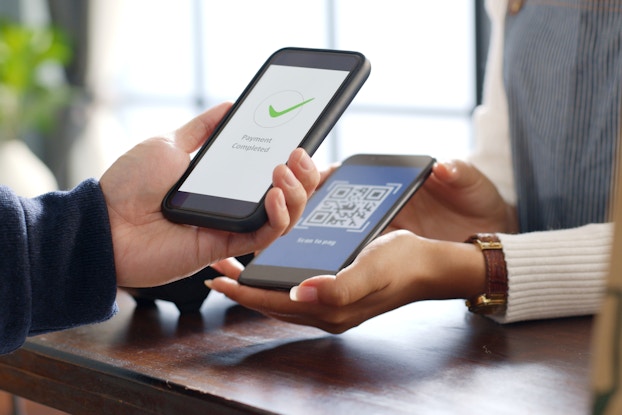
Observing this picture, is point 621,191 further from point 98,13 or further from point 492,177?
point 98,13

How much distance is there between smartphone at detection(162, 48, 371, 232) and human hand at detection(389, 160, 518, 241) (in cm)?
25

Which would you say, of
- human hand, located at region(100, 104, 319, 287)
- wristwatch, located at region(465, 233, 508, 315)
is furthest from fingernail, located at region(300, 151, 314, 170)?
wristwatch, located at region(465, 233, 508, 315)

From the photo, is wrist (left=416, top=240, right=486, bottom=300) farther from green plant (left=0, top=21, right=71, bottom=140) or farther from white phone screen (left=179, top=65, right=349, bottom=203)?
green plant (left=0, top=21, right=71, bottom=140)

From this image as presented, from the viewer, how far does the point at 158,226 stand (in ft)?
2.83

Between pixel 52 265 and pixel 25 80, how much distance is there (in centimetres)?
377

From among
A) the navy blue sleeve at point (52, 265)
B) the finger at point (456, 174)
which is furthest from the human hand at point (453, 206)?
the navy blue sleeve at point (52, 265)

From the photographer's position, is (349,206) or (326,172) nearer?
(349,206)

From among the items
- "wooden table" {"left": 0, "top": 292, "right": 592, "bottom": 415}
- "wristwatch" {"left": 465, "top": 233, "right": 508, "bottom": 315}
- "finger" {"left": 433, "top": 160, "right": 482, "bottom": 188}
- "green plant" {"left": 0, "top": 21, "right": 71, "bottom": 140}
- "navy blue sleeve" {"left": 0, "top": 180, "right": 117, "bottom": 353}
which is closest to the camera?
"wooden table" {"left": 0, "top": 292, "right": 592, "bottom": 415}

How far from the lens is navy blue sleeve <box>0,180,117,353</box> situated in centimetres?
76

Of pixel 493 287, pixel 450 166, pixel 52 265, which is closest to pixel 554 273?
pixel 493 287

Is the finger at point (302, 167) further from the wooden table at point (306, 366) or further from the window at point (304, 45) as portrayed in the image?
the window at point (304, 45)

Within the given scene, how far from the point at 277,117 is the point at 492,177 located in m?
0.51

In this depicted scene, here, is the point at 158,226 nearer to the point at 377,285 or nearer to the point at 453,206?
the point at 377,285

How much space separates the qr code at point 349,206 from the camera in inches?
36.1
